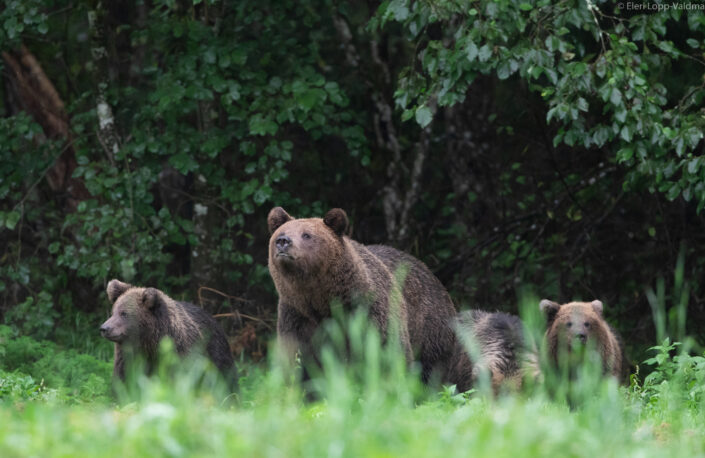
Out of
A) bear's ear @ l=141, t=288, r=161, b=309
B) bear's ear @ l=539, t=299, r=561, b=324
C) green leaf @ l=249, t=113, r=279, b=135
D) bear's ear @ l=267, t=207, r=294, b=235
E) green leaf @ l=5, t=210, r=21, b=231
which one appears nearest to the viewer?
bear's ear @ l=267, t=207, r=294, b=235

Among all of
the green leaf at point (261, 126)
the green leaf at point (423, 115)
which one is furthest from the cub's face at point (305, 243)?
the green leaf at point (261, 126)

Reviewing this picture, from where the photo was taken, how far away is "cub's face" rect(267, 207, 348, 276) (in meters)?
7.48

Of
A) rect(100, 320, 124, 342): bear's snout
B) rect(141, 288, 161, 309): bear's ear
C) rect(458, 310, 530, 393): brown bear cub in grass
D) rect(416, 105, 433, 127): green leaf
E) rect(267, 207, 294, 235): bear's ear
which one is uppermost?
rect(416, 105, 433, 127): green leaf

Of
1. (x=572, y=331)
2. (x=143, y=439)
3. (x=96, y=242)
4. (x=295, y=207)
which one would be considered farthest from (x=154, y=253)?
(x=143, y=439)

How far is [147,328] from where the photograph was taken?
8.24m

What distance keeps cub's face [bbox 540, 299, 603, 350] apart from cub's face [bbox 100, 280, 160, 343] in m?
3.18

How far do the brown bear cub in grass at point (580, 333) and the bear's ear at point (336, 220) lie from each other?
172cm

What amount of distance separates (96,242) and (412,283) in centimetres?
371

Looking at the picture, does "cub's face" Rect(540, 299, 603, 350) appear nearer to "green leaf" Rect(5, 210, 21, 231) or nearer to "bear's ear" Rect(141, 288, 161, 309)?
"bear's ear" Rect(141, 288, 161, 309)

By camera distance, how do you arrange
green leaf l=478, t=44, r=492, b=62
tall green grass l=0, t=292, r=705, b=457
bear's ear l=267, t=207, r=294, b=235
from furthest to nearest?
bear's ear l=267, t=207, r=294, b=235
green leaf l=478, t=44, r=492, b=62
tall green grass l=0, t=292, r=705, b=457

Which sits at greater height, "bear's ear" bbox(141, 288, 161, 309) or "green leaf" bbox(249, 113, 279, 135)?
"green leaf" bbox(249, 113, 279, 135)

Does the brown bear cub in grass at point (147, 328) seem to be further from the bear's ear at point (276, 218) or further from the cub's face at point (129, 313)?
the bear's ear at point (276, 218)

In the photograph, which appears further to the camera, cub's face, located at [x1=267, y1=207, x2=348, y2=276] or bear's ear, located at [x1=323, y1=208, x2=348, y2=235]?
bear's ear, located at [x1=323, y1=208, x2=348, y2=235]

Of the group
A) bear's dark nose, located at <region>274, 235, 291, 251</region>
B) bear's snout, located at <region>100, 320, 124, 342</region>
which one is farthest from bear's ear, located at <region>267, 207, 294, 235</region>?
bear's snout, located at <region>100, 320, 124, 342</region>
